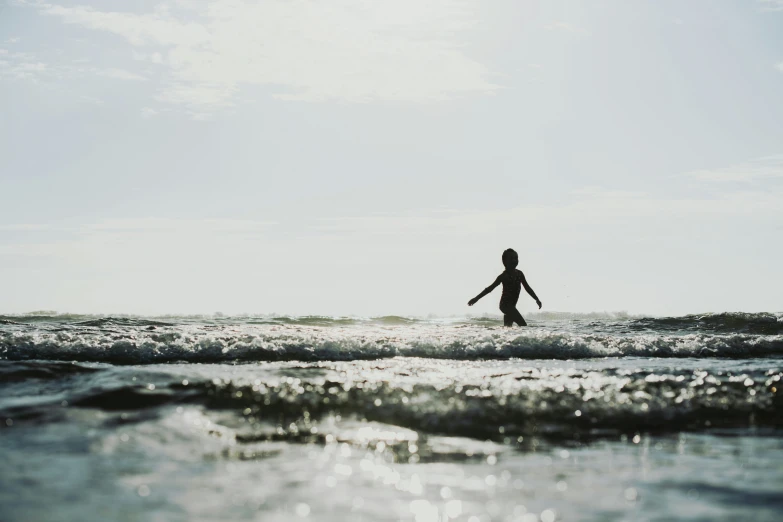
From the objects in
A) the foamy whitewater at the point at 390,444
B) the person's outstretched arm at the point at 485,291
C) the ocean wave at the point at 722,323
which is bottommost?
the foamy whitewater at the point at 390,444

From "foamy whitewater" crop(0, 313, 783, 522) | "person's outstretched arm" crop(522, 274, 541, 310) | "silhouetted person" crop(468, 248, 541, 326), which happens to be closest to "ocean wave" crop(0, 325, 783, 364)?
"person's outstretched arm" crop(522, 274, 541, 310)

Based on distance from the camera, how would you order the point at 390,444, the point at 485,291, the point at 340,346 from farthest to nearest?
the point at 485,291 → the point at 340,346 → the point at 390,444

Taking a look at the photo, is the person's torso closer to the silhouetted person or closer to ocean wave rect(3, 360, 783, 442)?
the silhouetted person

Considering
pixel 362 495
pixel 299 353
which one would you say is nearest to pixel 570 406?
pixel 362 495

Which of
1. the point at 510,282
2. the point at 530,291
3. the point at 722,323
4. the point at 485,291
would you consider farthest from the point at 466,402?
the point at 722,323

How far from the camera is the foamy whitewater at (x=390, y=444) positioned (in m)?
2.81

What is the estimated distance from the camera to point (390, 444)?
12.9 ft

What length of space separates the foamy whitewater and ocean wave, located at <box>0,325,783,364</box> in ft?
10.5

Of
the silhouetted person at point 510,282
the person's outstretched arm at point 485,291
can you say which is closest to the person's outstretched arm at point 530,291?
the silhouetted person at point 510,282

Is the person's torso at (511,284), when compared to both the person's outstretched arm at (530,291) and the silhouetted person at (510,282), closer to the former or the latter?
the silhouetted person at (510,282)

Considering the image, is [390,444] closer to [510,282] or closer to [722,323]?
[510,282]

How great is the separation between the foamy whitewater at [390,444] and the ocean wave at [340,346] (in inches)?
126

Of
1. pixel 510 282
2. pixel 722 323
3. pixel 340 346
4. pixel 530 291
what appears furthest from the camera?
pixel 722 323

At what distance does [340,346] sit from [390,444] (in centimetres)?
681
